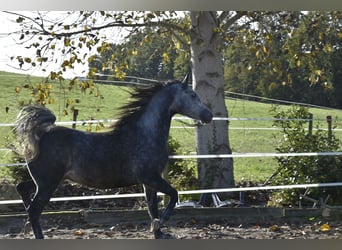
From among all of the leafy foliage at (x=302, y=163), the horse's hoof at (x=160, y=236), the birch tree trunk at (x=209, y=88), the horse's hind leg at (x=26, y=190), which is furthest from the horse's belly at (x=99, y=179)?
the leafy foliage at (x=302, y=163)

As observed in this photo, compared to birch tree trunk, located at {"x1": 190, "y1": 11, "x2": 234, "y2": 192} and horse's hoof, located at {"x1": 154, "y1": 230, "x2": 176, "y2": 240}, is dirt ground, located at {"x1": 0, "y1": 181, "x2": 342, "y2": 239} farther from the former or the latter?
birch tree trunk, located at {"x1": 190, "y1": 11, "x2": 234, "y2": 192}

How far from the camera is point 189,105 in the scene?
502cm

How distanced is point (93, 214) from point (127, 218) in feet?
0.98

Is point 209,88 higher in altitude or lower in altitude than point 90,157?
higher

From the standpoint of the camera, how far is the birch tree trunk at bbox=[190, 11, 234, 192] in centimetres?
658

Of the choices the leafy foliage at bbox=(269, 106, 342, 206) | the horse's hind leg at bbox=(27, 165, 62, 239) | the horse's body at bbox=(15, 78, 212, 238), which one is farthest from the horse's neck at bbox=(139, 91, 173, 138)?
the leafy foliage at bbox=(269, 106, 342, 206)

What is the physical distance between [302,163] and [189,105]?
2074 mm

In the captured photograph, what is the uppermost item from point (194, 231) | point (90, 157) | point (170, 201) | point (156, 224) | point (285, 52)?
point (285, 52)

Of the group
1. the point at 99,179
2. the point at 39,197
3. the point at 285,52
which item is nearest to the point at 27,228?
the point at 39,197

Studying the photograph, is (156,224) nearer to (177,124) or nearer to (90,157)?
(90,157)

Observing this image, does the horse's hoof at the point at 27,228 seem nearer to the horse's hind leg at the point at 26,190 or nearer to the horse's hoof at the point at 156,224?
the horse's hind leg at the point at 26,190

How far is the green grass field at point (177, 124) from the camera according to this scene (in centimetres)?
720

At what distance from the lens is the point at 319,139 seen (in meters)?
6.83
